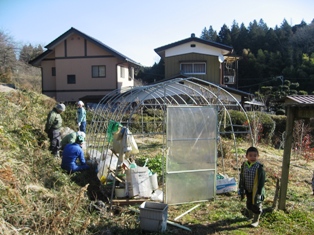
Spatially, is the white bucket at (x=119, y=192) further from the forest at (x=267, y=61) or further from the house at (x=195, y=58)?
the forest at (x=267, y=61)

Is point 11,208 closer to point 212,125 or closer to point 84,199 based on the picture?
point 84,199

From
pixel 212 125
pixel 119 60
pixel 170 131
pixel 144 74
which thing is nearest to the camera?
pixel 170 131

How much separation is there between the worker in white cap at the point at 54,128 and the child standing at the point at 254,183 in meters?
4.93

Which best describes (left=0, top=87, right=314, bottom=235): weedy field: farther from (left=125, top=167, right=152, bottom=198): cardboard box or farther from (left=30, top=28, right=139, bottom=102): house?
(left=30, top=28, right=139, bottom=102): house

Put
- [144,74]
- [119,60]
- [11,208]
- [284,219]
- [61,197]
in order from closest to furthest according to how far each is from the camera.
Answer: [11,208] → [61,197] → [284,219] → [119,60] → [144,74]

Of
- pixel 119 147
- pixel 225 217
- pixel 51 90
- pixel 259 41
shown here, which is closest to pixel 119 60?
pixel 51 90

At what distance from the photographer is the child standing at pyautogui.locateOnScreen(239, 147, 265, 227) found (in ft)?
15.7

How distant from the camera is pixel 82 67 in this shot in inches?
799

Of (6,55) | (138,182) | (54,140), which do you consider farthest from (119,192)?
(6,55)

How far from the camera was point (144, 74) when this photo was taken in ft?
117

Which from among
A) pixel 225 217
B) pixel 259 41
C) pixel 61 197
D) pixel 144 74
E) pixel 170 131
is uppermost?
pixel 259 41

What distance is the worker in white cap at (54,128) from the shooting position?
769 centimetres

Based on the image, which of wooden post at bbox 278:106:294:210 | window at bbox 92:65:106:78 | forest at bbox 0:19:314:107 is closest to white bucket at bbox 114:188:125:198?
wooden post at bbox 278:106:294:210

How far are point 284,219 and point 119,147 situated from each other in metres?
3.34
